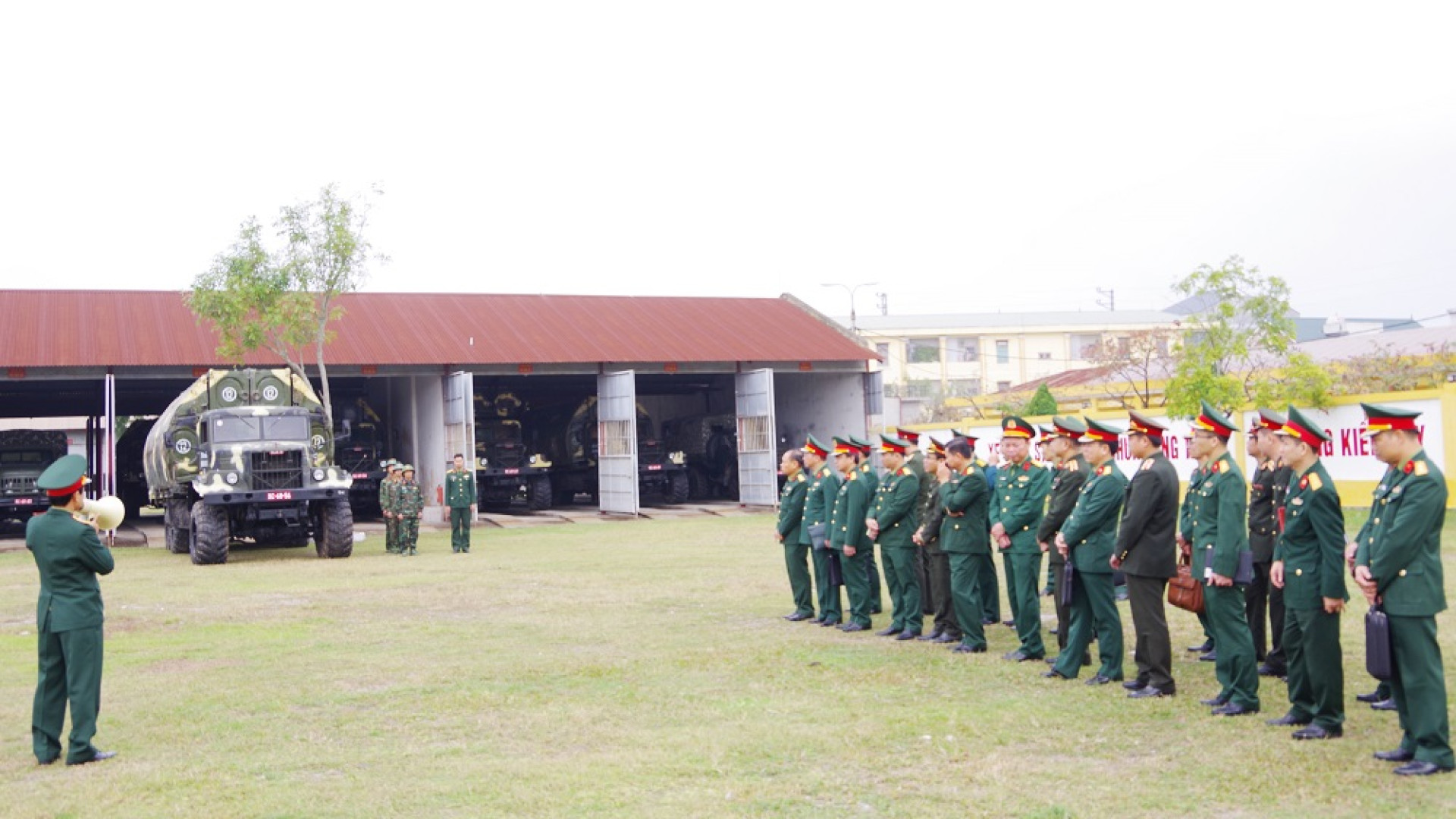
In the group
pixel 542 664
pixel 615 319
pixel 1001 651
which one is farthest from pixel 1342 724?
pixel 615 319

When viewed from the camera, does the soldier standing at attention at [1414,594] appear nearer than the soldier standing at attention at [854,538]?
Yes

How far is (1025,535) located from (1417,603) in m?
3.39

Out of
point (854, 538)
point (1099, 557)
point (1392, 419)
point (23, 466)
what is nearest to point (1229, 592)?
point (1099, 557)

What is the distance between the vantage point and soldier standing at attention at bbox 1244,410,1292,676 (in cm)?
807

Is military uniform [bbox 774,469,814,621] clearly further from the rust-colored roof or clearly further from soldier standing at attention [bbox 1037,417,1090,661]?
the rust-colored roof

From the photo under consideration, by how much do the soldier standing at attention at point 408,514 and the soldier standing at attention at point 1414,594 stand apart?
49.8 ft

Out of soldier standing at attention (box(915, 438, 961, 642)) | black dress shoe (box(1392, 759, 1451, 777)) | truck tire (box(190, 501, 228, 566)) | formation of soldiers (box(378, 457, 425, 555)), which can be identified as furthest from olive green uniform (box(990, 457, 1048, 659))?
truck tire (box(190, 501, 228, 566))

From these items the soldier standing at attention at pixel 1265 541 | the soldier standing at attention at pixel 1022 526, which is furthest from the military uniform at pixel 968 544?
the soldier standing at attention at pixel 1265 541

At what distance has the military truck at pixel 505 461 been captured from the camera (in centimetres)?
2994

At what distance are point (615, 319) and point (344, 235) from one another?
8.91 meters

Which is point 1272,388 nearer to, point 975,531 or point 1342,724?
point 975,531

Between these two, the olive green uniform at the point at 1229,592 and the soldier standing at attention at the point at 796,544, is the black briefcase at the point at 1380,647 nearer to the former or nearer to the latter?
the olive green uniform at the point at 1229,592

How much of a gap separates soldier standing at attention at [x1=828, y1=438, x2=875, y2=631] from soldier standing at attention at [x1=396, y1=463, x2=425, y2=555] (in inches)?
394

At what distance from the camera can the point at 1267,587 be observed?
8602 mm
